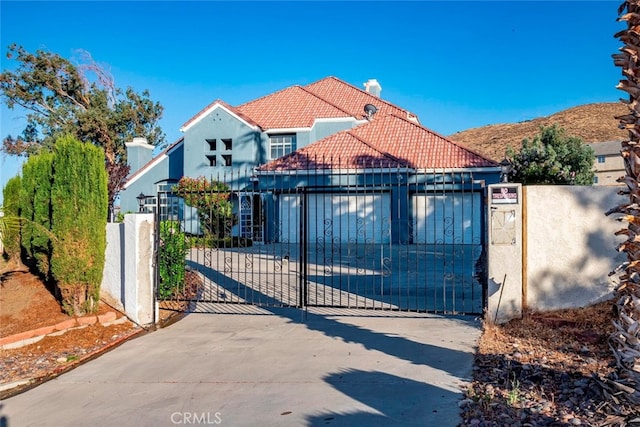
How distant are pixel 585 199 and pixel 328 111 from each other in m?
19.0

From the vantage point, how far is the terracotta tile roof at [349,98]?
25891 millimetres

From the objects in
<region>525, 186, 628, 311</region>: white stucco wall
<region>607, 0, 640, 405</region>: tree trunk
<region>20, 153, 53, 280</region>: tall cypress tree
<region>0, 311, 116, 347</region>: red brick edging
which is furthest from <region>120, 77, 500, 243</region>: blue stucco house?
<region>607, 0, 640, 405</region>: tree trunk

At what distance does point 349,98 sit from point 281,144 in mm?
5832

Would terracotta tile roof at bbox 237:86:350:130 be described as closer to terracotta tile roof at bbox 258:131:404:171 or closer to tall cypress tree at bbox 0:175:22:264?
terracotta tile roof at bbox 258:131:404:171

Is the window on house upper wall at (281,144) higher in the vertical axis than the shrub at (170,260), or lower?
higher

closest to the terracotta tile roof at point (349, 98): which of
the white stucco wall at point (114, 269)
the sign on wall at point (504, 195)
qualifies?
the white stucco wall at point (114, 269)

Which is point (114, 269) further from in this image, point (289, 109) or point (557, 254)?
point (289, 109)

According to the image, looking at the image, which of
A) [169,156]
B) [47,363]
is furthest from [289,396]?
[169,156]

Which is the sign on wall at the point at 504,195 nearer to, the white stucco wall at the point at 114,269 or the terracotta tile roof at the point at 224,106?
the white stucco wall at the point at 114,269

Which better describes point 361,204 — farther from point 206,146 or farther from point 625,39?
point 625,39

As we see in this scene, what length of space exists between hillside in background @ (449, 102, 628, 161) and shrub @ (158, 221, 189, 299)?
42.5 metres

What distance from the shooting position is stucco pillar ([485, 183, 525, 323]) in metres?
6.29

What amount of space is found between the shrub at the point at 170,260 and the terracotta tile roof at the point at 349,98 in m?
16.7

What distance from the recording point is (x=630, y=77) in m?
3.83
